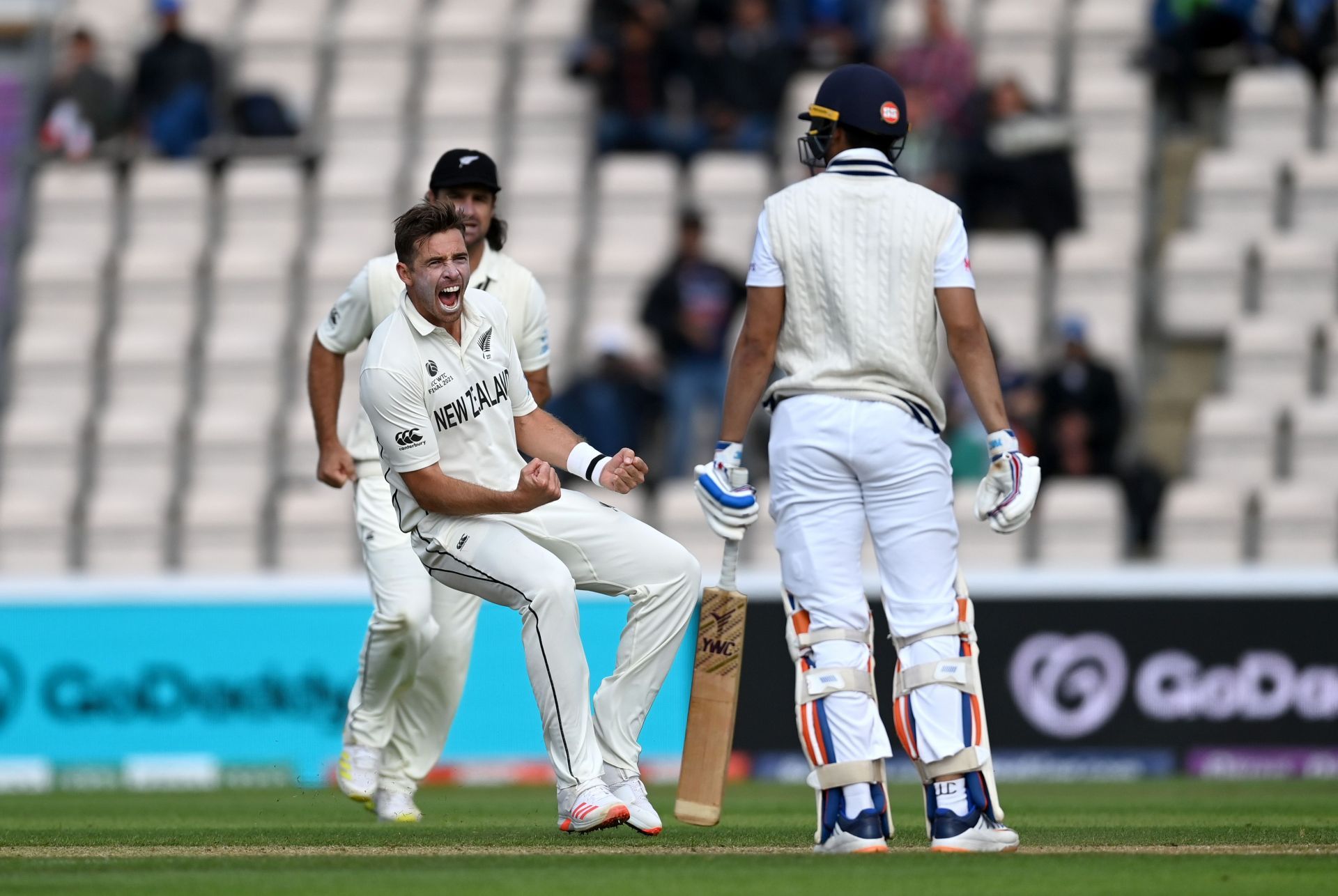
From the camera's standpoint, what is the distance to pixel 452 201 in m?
7.50

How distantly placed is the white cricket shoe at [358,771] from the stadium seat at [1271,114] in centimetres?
931

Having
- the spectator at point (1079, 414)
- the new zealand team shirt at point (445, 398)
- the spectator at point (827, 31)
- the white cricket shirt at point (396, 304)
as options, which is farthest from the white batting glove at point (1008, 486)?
the spectator at point (827, 31)

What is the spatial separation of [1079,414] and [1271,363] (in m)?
1.67

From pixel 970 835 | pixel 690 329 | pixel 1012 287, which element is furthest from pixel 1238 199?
pixel 970 835

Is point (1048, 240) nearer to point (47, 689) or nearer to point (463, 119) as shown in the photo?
point (463, 119)

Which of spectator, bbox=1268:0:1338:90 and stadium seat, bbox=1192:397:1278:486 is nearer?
stadium seat, bbox=1192:397:1278:486

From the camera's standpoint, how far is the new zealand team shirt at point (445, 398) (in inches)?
252

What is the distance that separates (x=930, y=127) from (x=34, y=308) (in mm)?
6709

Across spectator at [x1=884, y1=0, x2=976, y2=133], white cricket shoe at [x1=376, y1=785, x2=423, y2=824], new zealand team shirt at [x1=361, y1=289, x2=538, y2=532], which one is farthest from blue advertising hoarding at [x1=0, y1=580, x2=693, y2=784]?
new zealand team shirt at [x1=361, y1=289, x2=538, y2=532]

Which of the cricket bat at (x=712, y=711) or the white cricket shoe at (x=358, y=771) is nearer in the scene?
the cricket bat at (x=712, y=711)

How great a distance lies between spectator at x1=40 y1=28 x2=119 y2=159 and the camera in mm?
15984

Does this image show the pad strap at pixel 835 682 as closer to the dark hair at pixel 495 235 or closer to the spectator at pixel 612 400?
the dark hair at pixel 495 235

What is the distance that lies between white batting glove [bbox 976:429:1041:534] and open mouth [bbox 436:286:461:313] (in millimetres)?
1685

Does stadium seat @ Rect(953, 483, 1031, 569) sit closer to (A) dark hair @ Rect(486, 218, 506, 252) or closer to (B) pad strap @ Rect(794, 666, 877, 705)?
(A) dark hair @ Rect(486, 218, 506, 252)
